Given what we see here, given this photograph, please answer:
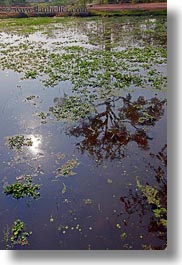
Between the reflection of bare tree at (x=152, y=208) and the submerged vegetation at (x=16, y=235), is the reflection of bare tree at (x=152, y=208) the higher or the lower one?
the higher one

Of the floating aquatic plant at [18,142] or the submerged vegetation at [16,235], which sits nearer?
the submerged vegetation at [16,235]

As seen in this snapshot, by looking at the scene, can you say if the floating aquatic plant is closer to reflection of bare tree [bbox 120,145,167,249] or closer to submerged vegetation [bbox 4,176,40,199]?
submerged vegetation [bbox 4,176,40,199]

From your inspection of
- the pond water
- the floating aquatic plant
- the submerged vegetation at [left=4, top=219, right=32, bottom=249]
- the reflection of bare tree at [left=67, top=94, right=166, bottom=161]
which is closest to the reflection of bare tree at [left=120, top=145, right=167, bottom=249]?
the pond water

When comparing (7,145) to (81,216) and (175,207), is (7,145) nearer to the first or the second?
(81,216)

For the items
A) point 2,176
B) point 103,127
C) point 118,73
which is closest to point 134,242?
point 2,176

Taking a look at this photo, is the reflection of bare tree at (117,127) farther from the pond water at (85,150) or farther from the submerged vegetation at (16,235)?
the submerged vegetation at (16,235)

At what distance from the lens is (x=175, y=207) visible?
3.39 meters

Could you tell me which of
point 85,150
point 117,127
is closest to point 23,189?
point 85,150

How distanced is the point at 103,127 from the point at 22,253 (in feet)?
13.0

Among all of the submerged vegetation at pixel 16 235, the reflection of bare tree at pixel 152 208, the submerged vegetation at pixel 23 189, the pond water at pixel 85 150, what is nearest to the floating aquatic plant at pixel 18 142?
the pond water at pixel 85 150

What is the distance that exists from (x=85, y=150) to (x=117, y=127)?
1158 millimetres

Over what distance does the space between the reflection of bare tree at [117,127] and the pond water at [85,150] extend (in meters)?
0.02

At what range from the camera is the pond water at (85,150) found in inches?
173

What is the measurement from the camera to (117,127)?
23.0ft
